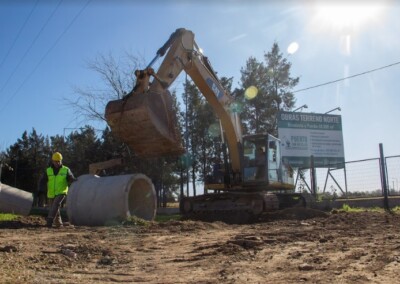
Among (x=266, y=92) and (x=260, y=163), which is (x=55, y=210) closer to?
(x=260, y=163)

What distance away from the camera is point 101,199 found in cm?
1173

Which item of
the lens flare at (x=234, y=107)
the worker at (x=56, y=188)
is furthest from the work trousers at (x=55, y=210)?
the lens flare at (x=234, y=107)

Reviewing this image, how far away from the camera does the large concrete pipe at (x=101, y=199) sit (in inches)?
449

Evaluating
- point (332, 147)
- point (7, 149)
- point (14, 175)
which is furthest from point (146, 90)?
point (7, 149)

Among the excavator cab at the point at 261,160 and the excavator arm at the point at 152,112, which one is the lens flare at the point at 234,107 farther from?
the excavator arm at the point at 152,112

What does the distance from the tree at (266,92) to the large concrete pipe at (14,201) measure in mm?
21713

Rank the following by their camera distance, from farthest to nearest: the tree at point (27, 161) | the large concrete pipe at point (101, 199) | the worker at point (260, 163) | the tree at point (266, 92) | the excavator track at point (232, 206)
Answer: the tree at point (27, 161) < the tree at point (266, 92) < the worker at point (260, 163) < the excavator track at point (232, 206) < the large concrete pipe at point (101, 199)

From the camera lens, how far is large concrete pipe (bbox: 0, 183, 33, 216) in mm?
18609

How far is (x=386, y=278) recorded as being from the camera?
475 cm

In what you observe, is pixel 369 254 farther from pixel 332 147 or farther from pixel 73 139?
pixel 73 139

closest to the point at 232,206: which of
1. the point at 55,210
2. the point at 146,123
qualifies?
the point at 146,123

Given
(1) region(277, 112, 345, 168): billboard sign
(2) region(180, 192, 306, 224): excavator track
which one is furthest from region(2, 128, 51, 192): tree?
(2) region(180, 192, 306, 224): excavator track

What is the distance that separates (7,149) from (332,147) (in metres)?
42.1

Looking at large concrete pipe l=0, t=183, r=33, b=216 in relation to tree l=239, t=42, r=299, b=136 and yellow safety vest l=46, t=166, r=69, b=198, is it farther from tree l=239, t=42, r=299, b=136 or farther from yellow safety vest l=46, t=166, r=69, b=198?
tree l=239, t=42, r=299, b=136
